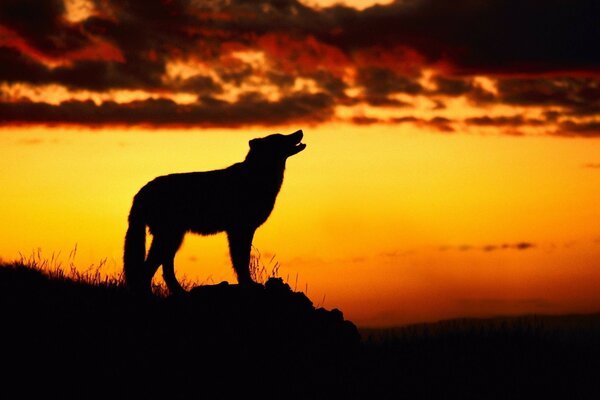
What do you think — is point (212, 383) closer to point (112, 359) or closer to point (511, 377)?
point (112, 359)

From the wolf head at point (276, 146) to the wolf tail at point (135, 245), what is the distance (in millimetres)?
2044

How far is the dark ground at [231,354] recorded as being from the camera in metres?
10.5

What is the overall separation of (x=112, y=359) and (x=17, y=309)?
6.44 feet

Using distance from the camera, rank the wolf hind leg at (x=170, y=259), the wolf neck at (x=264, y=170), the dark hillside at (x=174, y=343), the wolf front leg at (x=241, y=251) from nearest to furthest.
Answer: the dark hillside at (x=174, y=343) → the wolf front leg at (x=241, y=251) → the wolf hind leg at (x=170, y=259) → the wolf neck at (x=264, y=170)

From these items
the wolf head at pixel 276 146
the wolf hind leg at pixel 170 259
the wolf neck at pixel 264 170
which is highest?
the wolf head at pixel 276 146

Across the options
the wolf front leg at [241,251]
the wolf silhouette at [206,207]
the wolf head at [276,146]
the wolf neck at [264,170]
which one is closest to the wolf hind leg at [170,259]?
the wolf silhouette at [206,207]

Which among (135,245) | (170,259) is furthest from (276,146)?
(135,245)

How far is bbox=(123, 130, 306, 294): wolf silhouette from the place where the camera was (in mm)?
13883

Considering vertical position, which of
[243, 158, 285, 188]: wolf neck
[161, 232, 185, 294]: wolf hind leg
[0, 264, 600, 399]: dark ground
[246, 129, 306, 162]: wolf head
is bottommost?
[0, 264, 600, 399]: dark ground

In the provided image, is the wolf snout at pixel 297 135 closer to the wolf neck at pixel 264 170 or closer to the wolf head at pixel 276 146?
the wolf head at pixel 276 146

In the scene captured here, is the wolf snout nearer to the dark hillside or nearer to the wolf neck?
the wolf neck

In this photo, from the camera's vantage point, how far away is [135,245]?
14.1 m

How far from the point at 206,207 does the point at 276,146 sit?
152 centimetres

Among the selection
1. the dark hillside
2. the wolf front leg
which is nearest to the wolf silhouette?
the wolf front leg
